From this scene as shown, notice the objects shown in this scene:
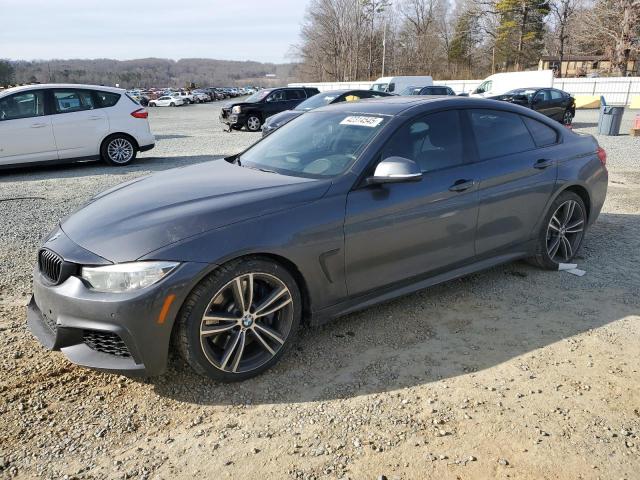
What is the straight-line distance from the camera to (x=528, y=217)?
4.26 meters

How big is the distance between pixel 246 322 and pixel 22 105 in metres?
9.06

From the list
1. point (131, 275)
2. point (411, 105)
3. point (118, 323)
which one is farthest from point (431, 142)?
point (118, 323)

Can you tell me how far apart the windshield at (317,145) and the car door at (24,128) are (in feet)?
24.2

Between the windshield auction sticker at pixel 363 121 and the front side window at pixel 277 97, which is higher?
the windshield auction sticker at pixel 363 121

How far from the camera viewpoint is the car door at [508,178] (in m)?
3.94

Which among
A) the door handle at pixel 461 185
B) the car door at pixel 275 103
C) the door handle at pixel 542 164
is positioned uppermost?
the door handle at pixel 542 164

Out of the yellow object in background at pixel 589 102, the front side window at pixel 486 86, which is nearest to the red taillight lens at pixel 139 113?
the front side window at pixel 486 86

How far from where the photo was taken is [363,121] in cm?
374

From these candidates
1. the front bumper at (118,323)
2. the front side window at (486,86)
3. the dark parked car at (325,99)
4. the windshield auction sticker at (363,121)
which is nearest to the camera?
the front bumper at (118,323)

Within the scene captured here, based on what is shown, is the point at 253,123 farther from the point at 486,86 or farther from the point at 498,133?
the point at 498,133

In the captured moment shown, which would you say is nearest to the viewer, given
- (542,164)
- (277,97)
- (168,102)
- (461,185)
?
(461,185)

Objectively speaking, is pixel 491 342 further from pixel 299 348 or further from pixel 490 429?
pixel 299 348

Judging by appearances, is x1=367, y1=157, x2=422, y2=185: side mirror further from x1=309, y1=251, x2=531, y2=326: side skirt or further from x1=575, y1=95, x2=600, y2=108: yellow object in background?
x1=575, y1=95, x2=600, y2=108: yellow object in background

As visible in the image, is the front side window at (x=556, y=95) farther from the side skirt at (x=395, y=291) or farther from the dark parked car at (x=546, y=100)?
the side skirt at (x=395, y=291)
